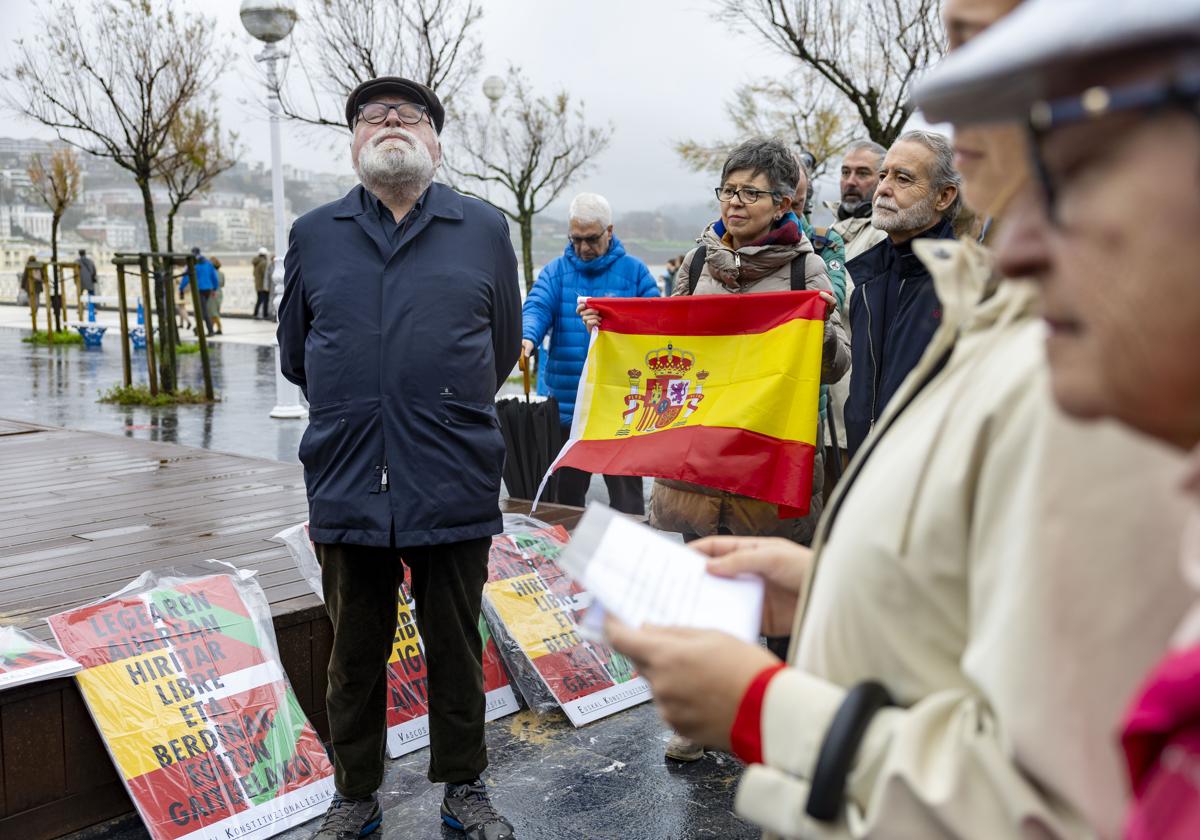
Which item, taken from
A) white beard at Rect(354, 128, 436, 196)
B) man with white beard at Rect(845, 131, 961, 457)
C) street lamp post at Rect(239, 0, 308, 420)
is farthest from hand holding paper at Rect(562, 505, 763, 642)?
street lamp post at Rect(239, 0, 308, 420)

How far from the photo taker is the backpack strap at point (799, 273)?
4.18 m

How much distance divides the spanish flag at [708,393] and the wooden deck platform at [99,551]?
1.35 meters

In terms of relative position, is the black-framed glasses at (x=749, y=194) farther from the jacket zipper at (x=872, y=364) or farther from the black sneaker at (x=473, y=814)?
the black sneaker at (x=473, y=814)

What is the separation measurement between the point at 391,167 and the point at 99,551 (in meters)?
2.55

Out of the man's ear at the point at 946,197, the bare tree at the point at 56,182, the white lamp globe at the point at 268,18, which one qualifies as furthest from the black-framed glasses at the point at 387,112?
the bare tree at the point at 56,182

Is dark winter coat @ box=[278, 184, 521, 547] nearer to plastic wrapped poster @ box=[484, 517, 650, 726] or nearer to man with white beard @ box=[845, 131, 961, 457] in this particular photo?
plastic wrapped poster @ box=[484, 517, 650, 726]

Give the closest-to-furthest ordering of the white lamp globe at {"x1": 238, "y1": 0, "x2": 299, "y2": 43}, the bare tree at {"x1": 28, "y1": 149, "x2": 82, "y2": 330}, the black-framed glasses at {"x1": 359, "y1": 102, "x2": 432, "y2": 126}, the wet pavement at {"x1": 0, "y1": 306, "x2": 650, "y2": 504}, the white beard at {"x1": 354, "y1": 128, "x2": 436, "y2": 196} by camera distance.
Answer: the white beard at {"x1": 354, "y1": 128, "x2": 436, "y2": 196} → the black-framed glasses at {"x1": 359, "y1": 102, "x2": 432, "y2": 126} → the wet pavement at {"x1": 0, "y1": 306, "x2": 650, "y2": 504} → the white lamp globe at {"x1": 238, "y1": 0, "x2": 299, "y2": 43} → the bare tree at {"x1": 28, "y1": 149, "x2": 82, "y2": 330}

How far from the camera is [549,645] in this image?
15.2 ft

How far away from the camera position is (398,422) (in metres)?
3.29

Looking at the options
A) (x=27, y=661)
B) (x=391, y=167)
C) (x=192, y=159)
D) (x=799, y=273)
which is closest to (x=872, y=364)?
(x=799, y=273)

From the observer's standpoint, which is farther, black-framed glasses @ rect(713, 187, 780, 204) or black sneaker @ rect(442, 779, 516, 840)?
black-framed glasses @ rect(713, 187, 780, 204)

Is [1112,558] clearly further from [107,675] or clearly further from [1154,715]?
[107,675]

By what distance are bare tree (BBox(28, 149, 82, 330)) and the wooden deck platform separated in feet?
78.4

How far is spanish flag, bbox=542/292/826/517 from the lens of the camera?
161 inches
